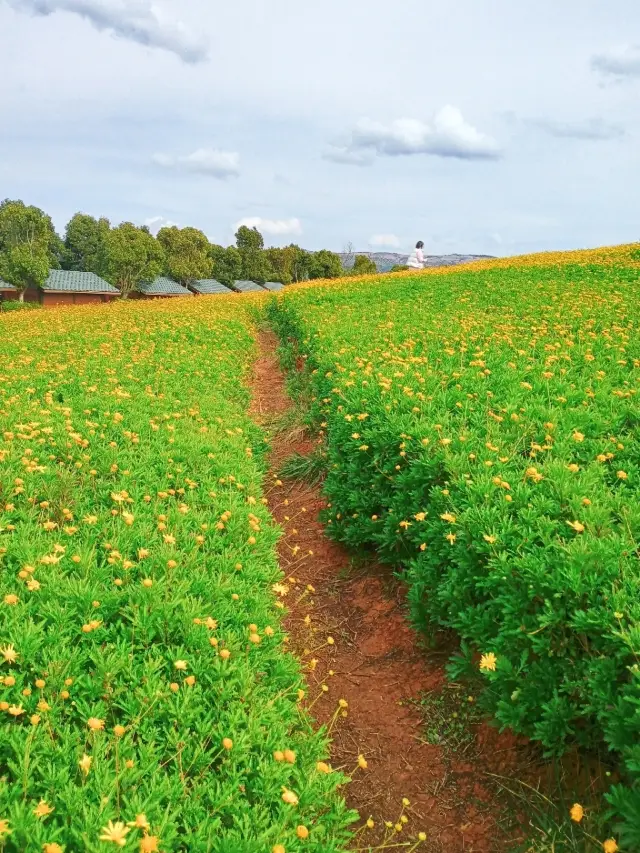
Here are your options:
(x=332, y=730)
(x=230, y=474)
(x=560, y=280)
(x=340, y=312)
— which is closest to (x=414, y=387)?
(x=230, y=474)

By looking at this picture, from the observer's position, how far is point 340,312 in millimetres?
13781

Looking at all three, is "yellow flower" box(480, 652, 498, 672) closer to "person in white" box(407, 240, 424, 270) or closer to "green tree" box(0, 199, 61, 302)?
"person in white" box(407, 240, 424, 270)

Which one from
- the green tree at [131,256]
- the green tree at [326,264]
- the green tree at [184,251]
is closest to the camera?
the green tree at [131,256]

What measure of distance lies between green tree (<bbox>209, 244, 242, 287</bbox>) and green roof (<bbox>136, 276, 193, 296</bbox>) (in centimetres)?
1197

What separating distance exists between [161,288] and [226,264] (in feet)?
60.1

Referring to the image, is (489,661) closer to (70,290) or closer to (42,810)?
(42,810)

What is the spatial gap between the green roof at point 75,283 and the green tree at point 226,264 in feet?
77.7

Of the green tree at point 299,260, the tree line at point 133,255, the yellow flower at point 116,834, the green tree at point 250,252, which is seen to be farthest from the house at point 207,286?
the yellow flower at point 116,834

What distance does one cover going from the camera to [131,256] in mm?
48312

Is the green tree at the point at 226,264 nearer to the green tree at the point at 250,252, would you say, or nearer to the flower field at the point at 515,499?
the green tree at the point at 250,252

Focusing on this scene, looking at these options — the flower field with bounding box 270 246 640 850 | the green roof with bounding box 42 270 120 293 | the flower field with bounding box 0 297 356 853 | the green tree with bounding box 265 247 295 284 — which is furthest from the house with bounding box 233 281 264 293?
the flower field with bounding box 0 297 356 853

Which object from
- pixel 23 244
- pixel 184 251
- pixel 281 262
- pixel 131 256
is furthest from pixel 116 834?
pixel 281 262

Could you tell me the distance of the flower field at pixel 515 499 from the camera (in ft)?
9.00

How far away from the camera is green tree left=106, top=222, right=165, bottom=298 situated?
47844 millimetres
